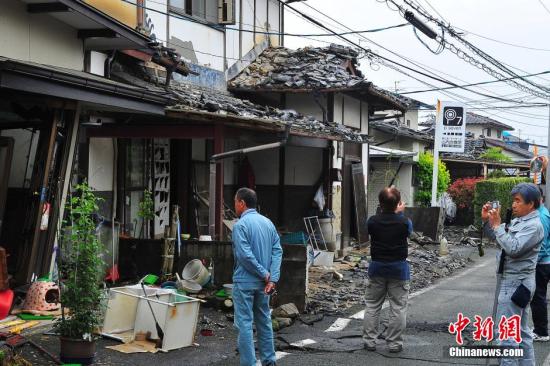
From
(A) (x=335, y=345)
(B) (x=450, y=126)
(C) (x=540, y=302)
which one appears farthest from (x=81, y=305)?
(B) (x=450, y=126)

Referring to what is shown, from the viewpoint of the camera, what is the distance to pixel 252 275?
618cm

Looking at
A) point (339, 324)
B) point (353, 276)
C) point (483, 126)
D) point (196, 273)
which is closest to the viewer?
point (339, 324)

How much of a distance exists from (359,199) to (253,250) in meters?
12.9

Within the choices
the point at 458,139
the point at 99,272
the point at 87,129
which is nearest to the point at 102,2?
the point at 87,129

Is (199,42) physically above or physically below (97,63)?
above

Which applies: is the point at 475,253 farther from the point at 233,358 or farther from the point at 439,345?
the point at 233,358

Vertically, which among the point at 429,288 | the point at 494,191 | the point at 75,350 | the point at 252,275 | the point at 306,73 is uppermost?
the point at 306,73

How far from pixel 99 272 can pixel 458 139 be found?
15.8 metres

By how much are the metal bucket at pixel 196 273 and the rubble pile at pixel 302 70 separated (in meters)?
7.37

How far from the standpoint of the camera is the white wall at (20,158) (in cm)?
883

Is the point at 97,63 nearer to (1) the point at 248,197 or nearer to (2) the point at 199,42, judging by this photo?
(2) the point at 199,42

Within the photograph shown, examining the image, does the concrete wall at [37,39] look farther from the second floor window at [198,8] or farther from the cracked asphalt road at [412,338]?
the cracked asphalt road at [412,338]

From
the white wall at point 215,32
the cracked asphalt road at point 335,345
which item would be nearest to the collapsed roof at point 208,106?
the white wall at point 215,32

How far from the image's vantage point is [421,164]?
27.2 meters
